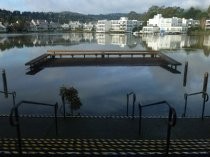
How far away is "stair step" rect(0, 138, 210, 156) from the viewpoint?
6793 mm

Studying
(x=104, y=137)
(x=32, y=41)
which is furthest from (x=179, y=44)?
(x=104, y=137)

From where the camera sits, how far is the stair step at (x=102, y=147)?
6793 millimetres

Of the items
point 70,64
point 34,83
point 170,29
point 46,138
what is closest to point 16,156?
point 46,138

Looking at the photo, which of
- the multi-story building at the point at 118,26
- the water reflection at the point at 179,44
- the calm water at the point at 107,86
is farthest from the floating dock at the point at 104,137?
the multi-story building at the point at 118,26

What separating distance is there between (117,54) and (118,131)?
94.4 ft

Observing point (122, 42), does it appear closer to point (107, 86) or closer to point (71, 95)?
point (107, 86)

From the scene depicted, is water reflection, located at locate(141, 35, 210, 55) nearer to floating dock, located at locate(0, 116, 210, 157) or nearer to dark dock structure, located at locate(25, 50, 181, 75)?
dark dock structure, located at locate(25, 50, 181, 75)

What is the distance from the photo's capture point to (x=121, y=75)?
2566 centimetres

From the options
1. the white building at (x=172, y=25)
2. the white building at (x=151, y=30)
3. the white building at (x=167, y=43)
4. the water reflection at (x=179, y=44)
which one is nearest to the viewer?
the water reflection at (x=179, y=44)

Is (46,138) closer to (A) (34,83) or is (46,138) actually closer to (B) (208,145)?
(B) (208,145)

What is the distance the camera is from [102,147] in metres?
7.23

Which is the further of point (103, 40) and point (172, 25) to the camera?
point (172, 25)

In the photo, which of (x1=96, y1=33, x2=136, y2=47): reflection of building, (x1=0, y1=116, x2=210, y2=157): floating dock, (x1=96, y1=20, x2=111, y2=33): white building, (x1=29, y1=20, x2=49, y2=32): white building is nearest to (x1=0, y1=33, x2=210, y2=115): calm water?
(x1=0, y1=116, x2=210, y2=157): floating dock

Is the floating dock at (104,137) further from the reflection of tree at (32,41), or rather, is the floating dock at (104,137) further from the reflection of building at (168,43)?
the reflection of building at (168,43)
